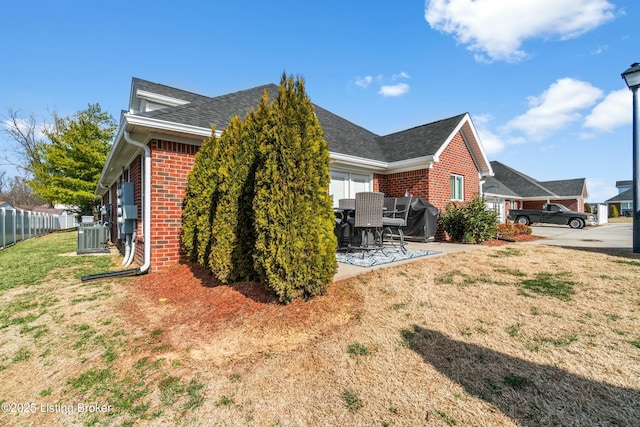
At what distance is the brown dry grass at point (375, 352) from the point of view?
1941mm

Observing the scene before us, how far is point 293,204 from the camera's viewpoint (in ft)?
11.7

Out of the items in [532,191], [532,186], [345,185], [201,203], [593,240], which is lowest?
[593,240]

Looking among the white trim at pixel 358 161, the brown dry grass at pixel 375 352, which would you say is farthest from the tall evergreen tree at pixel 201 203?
the white trim at pixel 358 161

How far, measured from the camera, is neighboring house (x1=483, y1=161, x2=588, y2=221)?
27.1 metres

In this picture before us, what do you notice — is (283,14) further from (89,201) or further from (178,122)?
(89,201)

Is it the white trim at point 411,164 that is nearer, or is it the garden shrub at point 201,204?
the garden shrub at point 201,204

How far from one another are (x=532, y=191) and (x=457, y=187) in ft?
76.4

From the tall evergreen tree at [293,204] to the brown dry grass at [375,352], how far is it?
0.39 metres

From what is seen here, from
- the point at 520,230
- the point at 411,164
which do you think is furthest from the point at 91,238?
the point at 520,230

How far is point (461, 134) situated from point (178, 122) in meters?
10.0

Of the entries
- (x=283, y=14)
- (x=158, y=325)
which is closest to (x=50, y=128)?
(x=283, y=14)

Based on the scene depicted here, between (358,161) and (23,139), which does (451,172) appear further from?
(23,139)

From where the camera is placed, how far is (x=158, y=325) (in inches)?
141

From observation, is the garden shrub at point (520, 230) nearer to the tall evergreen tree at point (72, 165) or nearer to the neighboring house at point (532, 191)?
the neighboring house at point (532, 191)
